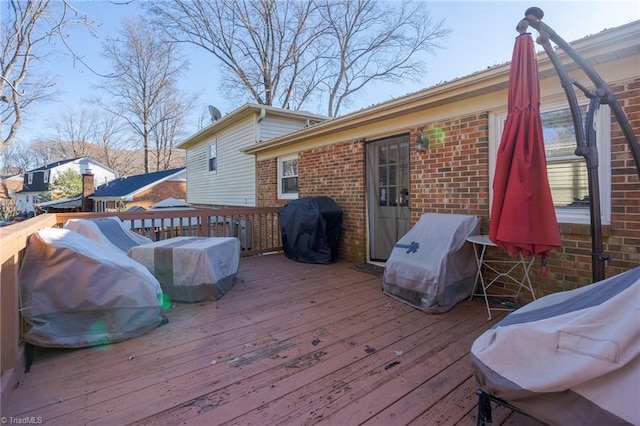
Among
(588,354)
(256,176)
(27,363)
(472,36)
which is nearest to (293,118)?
(256,176)

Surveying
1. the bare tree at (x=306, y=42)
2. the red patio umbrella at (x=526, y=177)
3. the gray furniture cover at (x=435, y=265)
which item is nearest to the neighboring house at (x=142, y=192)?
the bare tree at (x=306, y=42)

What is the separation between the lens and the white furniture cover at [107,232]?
3.55 meters

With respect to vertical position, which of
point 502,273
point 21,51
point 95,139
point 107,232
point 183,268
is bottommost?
point 502,273

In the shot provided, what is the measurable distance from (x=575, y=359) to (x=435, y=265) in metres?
1.92

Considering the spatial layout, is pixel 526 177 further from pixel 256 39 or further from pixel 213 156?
pixel 256 39

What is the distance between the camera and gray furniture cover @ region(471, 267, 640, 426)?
1158mm

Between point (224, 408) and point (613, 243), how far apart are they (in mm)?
3401

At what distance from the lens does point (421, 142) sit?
434cm

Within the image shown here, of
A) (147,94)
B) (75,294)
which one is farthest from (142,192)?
(75,294)

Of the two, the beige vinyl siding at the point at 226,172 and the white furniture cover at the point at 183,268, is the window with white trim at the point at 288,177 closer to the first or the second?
the beige vinyl siding at the point at 226,172

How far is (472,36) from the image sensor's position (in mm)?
6395

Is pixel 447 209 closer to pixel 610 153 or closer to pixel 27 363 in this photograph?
pixel 610 153

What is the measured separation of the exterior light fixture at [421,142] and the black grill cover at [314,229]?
1.79m

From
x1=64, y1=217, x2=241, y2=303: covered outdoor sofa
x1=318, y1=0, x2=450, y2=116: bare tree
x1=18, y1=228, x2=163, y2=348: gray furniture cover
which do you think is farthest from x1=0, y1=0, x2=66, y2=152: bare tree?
x1=318, y1=0, x2=450, y2=116: bare tree
